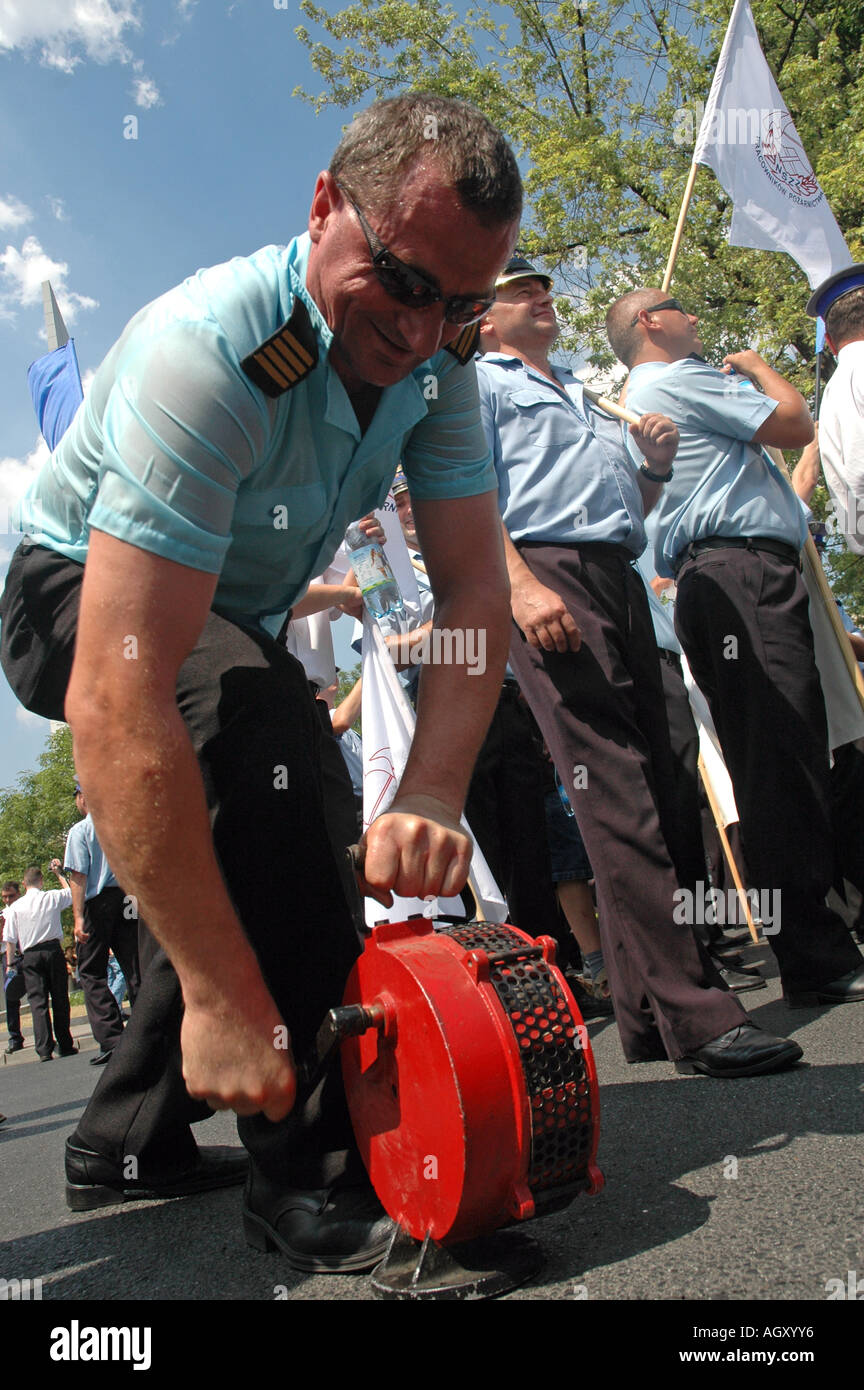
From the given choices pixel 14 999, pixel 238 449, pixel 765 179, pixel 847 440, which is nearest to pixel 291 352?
pixel 238 449

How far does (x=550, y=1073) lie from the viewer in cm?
140

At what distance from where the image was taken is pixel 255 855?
1.73 m

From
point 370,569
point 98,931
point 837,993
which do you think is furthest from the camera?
point 98,931

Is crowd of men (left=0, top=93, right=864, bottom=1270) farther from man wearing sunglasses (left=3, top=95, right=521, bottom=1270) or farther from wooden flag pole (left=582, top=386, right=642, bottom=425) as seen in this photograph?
wooden flag pole (left=582, top=386, right=642, bottom=425)

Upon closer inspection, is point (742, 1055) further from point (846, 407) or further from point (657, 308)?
point (657, 308)

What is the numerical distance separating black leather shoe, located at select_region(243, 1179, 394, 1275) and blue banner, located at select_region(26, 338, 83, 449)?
4518 mm

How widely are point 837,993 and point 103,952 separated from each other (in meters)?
6.55

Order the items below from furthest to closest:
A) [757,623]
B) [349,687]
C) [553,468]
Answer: [349,687] → [757,623] → [553,468]

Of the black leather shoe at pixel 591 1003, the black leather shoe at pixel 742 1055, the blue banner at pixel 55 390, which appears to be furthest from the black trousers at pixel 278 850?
the blue banner at pixel 55 390

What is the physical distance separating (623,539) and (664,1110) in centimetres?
171
